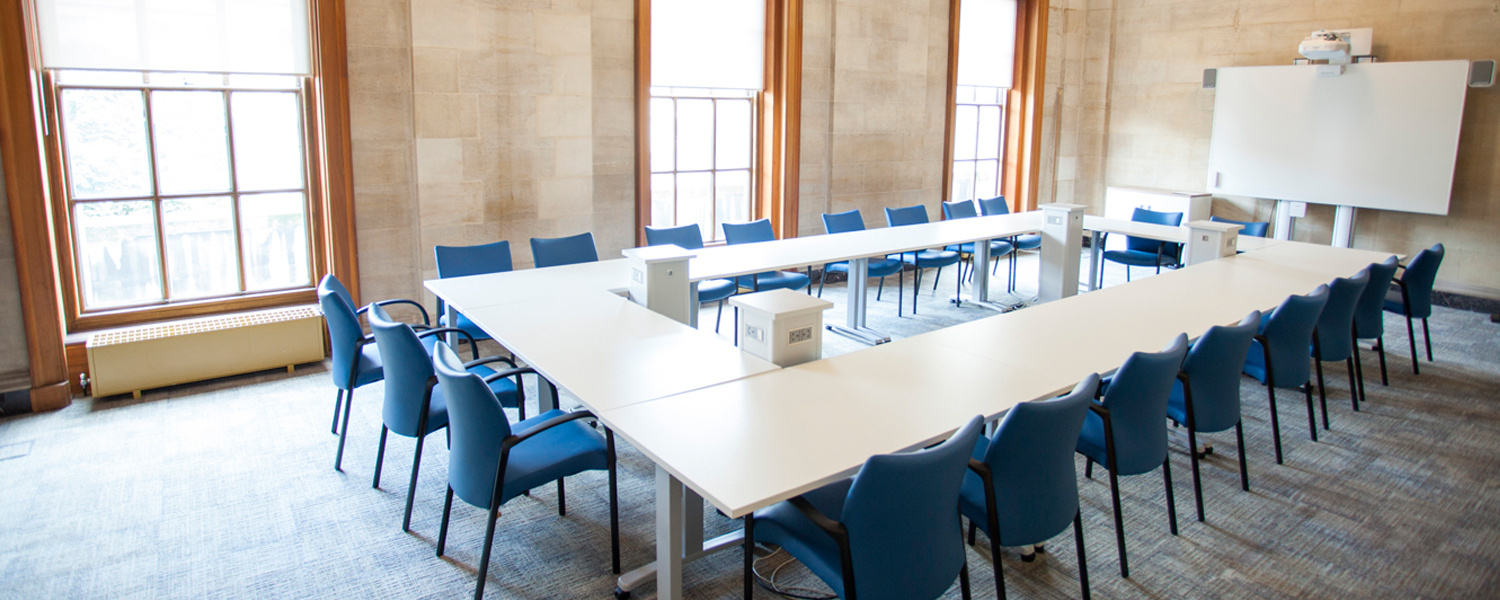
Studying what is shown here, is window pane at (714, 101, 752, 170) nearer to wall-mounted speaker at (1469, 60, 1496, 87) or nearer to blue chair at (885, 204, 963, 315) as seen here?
blue chair at (885, 204, 963, 315)

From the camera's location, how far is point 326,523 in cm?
352

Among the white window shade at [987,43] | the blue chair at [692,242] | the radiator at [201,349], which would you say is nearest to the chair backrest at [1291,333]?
the blue chair at [692,242]

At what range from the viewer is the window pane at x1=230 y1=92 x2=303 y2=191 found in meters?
5.38

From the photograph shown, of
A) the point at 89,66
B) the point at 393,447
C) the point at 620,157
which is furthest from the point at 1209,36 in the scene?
the point at 89,66

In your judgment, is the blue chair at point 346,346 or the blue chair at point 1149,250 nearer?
the blue chair at point 346,346

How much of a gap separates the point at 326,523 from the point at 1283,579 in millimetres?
3666

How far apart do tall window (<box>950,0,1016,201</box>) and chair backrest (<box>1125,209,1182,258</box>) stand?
2.09 meters

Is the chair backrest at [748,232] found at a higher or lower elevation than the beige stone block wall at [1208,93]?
lower

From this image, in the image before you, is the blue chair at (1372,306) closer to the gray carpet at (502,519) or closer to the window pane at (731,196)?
the gray carpet at (502,519)

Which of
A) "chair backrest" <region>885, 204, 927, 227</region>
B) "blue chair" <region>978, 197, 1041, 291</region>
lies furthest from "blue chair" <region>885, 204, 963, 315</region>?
"blue chair" <region>978, 197, 1041, 291</region>

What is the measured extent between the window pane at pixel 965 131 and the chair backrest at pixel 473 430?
24.5 feet

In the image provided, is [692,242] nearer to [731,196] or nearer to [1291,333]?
[731,196]

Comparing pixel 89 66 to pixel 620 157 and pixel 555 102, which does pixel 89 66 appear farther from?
pixel 620 157

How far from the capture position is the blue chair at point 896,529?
2213 mm
